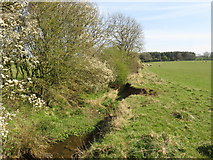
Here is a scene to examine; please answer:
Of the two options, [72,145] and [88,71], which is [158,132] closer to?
[72,145]

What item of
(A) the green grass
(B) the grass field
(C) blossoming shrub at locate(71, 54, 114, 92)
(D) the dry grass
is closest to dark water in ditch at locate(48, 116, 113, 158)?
(D) the dry grass

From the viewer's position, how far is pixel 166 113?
10930mm

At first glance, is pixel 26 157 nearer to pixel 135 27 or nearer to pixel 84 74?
pixel 84 74

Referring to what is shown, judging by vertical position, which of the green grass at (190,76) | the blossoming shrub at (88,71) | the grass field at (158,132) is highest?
the blossoming shrub at (88,71)

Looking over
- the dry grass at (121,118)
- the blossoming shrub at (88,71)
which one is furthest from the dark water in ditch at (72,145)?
the blossoming shrub at (88,71)

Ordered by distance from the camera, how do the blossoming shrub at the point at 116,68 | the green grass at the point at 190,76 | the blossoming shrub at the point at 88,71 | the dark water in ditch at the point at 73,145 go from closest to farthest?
1. the dark water in ditch at the point at 73,145
2. the blossoming shrub at the point at 88,71
3. the blossoming shrub at the point at 116,68
4. the green grass at the point at 190,76

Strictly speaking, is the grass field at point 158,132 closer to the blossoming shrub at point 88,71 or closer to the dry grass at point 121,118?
the dry grass at point 121,118

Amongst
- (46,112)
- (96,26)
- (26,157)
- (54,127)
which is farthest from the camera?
(96,26)

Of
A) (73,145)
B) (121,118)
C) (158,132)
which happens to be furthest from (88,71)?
(158,132)

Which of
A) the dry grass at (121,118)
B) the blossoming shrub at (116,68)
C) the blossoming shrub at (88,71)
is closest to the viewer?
the dry grass at (121,118)

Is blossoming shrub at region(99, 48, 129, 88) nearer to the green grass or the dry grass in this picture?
the green grass

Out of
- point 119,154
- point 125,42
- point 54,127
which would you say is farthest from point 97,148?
point 125,42

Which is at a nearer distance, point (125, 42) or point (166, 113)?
point (166, 113)

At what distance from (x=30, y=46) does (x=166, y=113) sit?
34.4 ft
